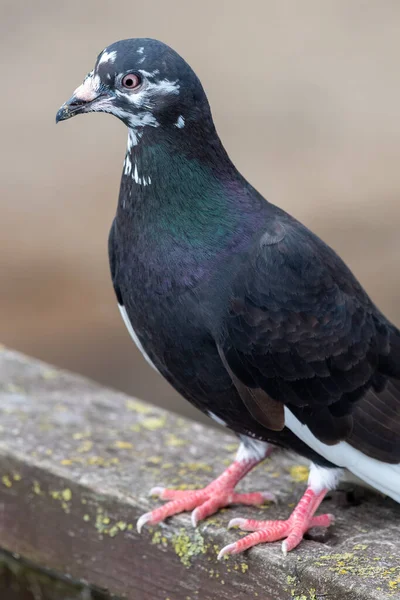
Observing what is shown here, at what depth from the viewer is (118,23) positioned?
448 inches

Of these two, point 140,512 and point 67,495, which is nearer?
point 140,512

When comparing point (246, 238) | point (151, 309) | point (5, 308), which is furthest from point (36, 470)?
point (5, 308)

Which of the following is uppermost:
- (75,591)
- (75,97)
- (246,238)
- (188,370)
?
(75,97)

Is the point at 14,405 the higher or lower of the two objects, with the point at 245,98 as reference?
lower

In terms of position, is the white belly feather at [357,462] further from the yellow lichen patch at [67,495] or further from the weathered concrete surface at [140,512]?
the yellow lichen patch at [67,495]

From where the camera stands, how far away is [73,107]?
3.39 m

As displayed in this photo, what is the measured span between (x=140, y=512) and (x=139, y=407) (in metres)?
0.98

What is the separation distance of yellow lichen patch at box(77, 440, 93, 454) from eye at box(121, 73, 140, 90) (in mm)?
1528

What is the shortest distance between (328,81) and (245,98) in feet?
3.27

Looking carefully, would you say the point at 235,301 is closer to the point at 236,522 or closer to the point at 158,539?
the point at 236,522

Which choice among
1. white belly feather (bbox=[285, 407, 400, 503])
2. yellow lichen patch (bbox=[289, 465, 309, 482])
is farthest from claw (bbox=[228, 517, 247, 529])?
yellow lichen patch (bbox=[289, 465, 309, 482])

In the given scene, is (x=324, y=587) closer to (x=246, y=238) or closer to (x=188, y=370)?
(x=188, y=370)

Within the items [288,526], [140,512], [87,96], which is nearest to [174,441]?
[140,512]

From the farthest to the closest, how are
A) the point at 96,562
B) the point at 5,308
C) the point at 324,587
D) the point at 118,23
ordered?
the point at 118,23 < the point at 5,308 < the point at 96,562 < the point at 324,587
